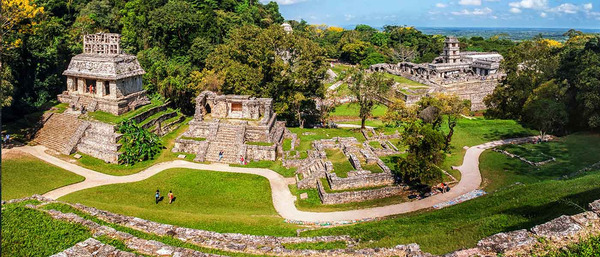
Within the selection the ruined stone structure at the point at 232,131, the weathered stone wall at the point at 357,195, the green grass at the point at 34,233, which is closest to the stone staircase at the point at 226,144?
the ruined stone structure at the point at 232,131

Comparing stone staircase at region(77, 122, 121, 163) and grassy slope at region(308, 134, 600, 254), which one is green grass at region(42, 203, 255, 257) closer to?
grassy slope at region(308, 134, 600, 254)

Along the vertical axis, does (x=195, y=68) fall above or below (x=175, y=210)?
above

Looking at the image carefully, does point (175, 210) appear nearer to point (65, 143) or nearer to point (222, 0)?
point (65, 143)

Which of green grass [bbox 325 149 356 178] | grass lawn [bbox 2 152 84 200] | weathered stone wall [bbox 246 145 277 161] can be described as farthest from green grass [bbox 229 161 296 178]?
grass lawn [bbox 2 152 84 200]

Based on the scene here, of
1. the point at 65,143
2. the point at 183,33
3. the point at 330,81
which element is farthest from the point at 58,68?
the point at 330,81

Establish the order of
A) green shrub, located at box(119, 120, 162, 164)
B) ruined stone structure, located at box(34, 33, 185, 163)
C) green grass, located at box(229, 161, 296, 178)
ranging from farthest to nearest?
ruined stone structure, located at box(34, 33, 185, 163) → green shrub, located at box(119, 120, 162, 164) → green grass, located at box(229, 161, 296, 178)

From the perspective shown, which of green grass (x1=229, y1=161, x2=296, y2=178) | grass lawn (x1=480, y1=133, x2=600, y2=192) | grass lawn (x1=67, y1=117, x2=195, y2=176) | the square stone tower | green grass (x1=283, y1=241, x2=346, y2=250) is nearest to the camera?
green grass (x1=283, y1=241, x2=346, y2=250)

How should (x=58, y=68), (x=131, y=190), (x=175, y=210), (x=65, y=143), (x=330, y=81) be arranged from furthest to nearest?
1. (x=330, y=81)
2. (x=58, y=68)
3. (x=65, y=143)
4. (x=131, y=190)
5. (x=175, y=210)

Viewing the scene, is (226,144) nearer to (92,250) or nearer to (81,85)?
(81,85)
